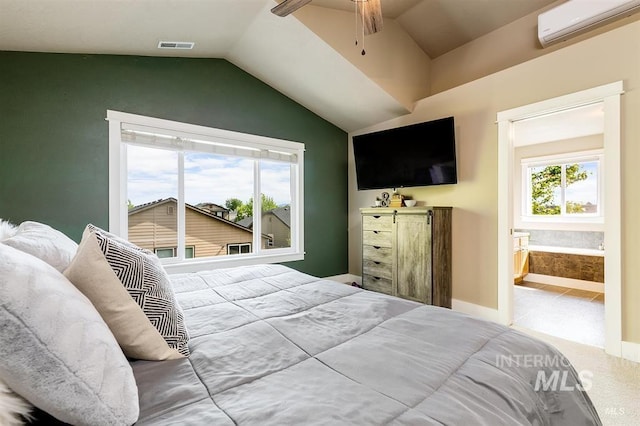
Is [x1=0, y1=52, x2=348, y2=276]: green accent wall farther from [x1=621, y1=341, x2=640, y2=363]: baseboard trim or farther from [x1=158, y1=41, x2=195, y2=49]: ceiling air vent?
[x1=621, y1=341, x2=640, y2=363]: baseboard trim

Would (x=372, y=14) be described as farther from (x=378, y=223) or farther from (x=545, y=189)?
(x=545, y=189)

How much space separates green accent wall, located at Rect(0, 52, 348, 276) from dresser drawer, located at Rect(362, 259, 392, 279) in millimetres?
2317

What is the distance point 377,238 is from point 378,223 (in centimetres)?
20

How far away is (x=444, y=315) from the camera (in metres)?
1.38

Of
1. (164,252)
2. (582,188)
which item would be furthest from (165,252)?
(582,188)

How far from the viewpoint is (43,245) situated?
3.62ft

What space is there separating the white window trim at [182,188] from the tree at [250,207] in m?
0.08

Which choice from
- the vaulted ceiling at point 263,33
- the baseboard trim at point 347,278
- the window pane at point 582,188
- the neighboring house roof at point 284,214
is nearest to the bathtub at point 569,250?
the window pane at point 582,188

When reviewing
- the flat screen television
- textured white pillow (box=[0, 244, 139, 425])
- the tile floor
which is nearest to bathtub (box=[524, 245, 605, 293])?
the tile floor

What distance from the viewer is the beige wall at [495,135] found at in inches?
93.0

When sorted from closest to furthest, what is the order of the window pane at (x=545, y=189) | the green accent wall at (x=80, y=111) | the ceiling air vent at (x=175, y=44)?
the green accent wall at (x=80, y=111)
the ceiling air vent at (x=175, y=44)
the window pane at (x=545, y=189)

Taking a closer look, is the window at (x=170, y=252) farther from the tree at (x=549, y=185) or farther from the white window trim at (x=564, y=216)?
the tree at (x=549, y=185)

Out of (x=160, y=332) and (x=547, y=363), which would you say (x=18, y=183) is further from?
(x=547, y=363)

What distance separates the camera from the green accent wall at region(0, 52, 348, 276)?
2598 millimetres
